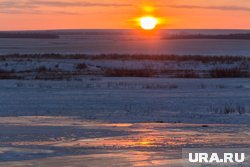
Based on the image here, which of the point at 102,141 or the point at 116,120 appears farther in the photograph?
the point at 116,120

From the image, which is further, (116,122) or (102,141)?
(116,122)

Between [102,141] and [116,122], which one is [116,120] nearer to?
[116,122]

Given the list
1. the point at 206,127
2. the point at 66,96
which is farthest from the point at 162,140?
the point at 66,96

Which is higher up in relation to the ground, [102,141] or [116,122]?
[116,122]

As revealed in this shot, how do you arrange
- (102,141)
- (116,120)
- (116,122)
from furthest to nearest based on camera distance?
1. (116,120)
2. (116,122)
3. (102,141)

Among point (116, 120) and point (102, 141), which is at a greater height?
point (116, 120)

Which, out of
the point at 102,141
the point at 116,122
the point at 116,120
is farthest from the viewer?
the point at 116,120

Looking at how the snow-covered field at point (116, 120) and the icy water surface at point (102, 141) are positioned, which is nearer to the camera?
the icy water surface at point (102, 141)

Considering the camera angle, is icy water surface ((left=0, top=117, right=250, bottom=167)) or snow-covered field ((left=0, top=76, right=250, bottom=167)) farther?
snow-covered field ((left=0, top=76, right=250, bottom=167))

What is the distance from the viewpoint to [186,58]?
5066 centimetres

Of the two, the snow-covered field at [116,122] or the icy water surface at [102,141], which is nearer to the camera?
the icy water surface at [102,141]

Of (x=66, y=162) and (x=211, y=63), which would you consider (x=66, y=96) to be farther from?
(x=211, y=63)

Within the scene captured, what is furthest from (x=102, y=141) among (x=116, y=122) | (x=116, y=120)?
(x=116, y=120)

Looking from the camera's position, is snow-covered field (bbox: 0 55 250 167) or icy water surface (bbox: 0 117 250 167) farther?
snow-covered field (bbox: 0 55 250 167)
